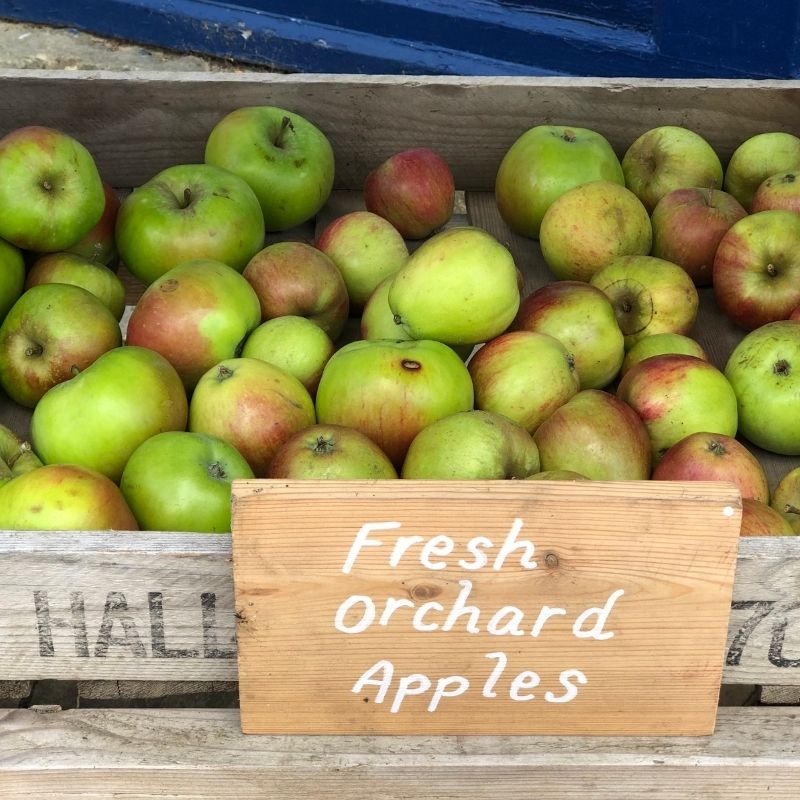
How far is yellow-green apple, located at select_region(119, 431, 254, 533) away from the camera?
1324 millimetres

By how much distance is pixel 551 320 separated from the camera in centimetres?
169

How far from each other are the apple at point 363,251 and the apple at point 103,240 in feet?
1.23

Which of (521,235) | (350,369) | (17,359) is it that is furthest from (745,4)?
(17,359)

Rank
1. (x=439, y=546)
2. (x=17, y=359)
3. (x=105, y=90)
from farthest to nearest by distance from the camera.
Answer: (x=105, y=90)
(x=17, y=359)
(x=439, y=546)

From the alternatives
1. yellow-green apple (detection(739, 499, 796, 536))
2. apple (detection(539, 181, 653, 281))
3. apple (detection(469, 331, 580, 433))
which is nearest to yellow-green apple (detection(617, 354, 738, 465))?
apple (detection(469, 331, 580, 433))

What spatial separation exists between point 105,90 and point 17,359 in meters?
0.66

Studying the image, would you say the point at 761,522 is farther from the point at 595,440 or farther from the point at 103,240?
the point at 103,240

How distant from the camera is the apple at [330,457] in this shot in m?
→ 1.35

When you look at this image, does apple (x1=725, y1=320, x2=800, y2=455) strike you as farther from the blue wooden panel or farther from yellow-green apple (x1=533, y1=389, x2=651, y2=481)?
the blue wooden panel

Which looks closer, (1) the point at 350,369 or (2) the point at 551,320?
(1) the point at 350,369

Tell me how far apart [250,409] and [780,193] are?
3.50 ft

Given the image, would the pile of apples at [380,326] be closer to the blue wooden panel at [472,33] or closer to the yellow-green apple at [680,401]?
the yellow-green apple at [680,401]

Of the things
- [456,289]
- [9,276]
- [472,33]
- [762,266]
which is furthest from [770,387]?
[472,33]

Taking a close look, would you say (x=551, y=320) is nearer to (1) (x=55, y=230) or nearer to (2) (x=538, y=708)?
(2) (x=538, y=708)
